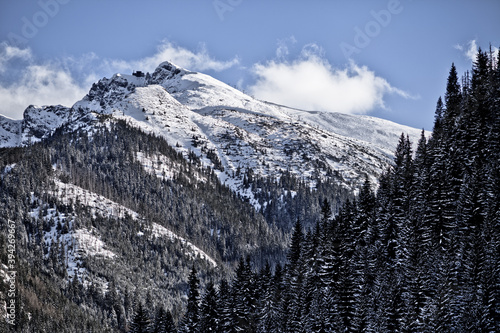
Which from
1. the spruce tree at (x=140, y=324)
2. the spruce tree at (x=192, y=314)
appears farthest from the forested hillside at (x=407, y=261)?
the spruce tree at (x=140, y=324)

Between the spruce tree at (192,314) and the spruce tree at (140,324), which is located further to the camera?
the spruce tree at (140,324)

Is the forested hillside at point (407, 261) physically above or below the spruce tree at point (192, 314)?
above

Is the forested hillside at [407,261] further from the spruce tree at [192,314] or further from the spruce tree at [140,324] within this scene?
the spruce tree at [140,324]

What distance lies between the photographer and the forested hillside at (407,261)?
218ft

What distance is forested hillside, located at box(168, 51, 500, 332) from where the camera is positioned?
6644 centimetres

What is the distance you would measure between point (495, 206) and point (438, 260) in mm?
10696

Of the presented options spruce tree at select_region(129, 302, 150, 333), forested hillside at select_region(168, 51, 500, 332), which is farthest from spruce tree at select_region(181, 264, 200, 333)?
spruce tree at select_region(129, 302, 150, 333)

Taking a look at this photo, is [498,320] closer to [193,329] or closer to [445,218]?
[445,218]

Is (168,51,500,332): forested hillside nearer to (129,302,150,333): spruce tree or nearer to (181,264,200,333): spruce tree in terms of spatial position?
(181,264,200,333): spruce tree

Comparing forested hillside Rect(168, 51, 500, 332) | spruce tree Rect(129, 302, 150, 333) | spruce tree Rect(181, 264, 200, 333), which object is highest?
forested hillside Rect(168, 51, 500, 332)

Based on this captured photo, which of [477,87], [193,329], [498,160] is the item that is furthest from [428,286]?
[477,87]

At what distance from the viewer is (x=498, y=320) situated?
6053 centimetres

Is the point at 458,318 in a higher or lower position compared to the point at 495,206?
lower

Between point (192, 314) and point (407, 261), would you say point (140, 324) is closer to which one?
point (192, 314)
